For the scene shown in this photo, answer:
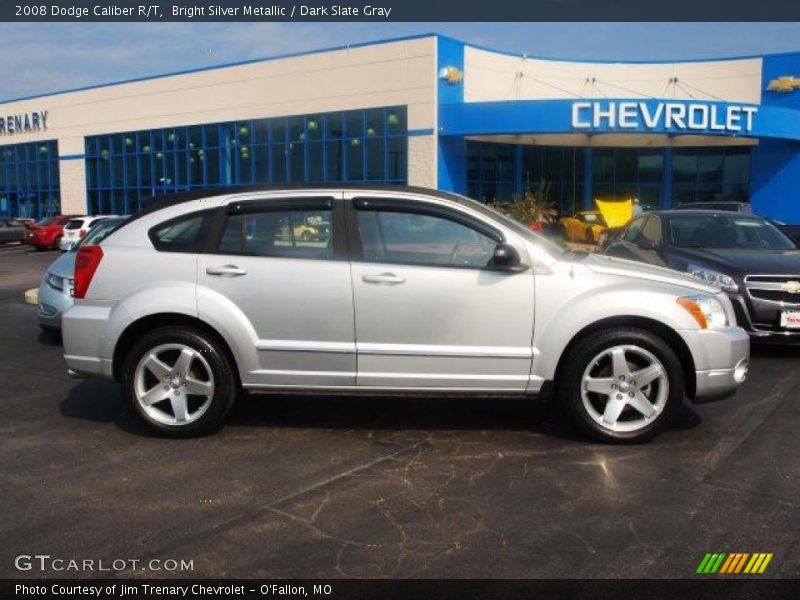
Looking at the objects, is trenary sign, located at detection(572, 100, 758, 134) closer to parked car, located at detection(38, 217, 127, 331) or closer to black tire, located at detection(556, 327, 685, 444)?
parked car, located at detection(38, 217, 127, 331)

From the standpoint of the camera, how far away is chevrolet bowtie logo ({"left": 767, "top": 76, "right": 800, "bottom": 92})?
31281 millimetres

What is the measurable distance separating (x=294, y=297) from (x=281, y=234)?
1.56 ft

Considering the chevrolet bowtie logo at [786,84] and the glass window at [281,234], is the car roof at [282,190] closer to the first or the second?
the glass window at [281,234]

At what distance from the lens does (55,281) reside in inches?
343

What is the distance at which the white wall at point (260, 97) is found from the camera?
2805 centimetres

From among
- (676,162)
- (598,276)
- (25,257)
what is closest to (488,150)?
(676,162)

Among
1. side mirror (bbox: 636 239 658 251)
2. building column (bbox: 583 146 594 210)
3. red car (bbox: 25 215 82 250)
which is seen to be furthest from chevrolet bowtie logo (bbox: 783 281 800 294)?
red car (bbox: 25 215 82 250)

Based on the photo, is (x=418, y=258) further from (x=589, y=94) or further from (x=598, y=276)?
(x=589, y=94)

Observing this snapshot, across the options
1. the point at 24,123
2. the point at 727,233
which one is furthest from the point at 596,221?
the point at 24,123

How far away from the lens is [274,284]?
5012mm

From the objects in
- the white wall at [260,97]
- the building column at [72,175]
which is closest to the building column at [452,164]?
the white wall at [260,97]

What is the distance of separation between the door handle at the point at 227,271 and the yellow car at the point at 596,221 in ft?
73.3

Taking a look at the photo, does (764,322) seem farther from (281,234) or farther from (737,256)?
(281,234)

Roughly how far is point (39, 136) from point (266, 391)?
42899 millimetres
